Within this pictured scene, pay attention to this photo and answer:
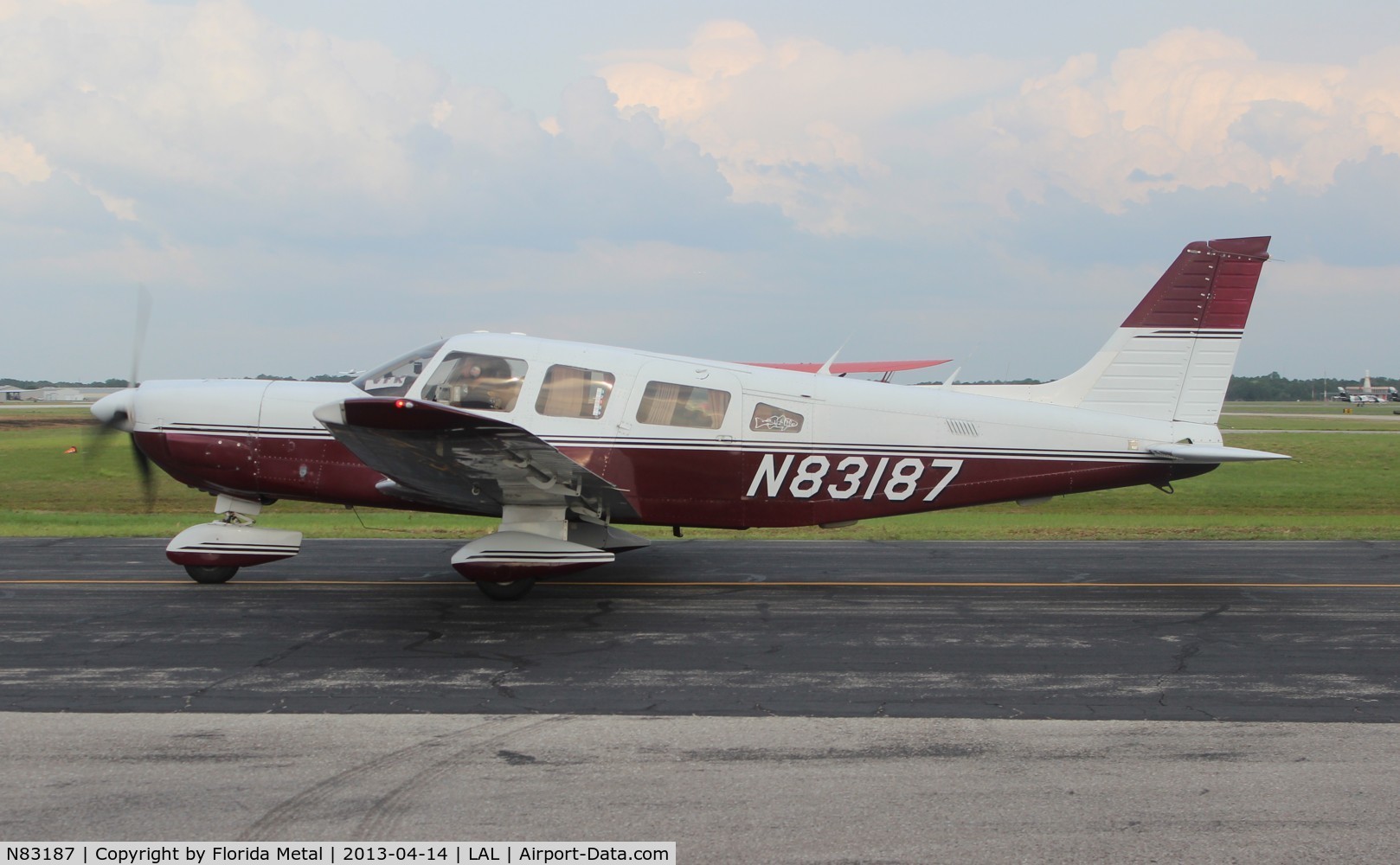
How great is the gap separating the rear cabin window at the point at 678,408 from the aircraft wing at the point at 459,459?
89cm

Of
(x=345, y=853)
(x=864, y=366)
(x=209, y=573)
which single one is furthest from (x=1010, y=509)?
(x=345, y=853)

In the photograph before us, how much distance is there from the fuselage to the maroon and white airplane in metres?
0.02

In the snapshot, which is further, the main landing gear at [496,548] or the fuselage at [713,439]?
the fuselage at [713,439]

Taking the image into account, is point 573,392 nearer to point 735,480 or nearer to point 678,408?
point 678,408

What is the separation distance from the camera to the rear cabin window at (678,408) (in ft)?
33.7

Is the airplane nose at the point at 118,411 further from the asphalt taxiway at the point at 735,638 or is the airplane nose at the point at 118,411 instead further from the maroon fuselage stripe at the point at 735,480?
the asphalt taxiway at the point at 735,638

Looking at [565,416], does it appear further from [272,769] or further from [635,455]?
[272,769]

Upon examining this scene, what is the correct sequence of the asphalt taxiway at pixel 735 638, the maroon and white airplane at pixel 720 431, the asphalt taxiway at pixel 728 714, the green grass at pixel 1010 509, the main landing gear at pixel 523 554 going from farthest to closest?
the green grass at pixel 1010 509 → the maroon and white airplane at pixel 720 431 → the main landing gear at pixel 523 554 → the asphalt taxiway at pixel 735 638 → the asphalt taxiway at pixel 728 714

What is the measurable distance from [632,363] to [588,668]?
12.8ft

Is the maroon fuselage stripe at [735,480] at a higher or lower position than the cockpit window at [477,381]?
lower

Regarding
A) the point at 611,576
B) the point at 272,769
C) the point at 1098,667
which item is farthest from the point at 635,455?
the point at 272,769

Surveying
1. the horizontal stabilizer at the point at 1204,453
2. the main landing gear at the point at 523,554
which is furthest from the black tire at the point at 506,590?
the horizontal stabilizer at the point at 1204,453

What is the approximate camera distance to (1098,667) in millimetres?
7254

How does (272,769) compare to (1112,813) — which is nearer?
(1112,813)
